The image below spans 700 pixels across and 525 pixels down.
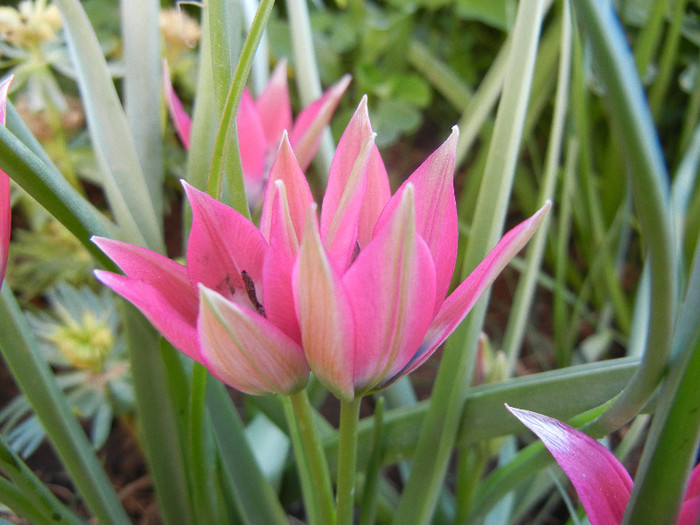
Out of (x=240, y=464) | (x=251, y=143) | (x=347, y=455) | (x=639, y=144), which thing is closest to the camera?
(x=639, y=144)

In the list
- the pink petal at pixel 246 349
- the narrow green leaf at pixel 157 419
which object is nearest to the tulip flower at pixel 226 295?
the pink petal at pixel 246 349

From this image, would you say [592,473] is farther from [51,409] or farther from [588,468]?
[51,409]

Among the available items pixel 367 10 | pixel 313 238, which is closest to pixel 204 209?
pixel 313 238

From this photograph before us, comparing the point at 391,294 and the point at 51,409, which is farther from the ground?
the point at 391,294

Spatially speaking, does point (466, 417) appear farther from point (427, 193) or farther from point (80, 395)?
point (80, 395)

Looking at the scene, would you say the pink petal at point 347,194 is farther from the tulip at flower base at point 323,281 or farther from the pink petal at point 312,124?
the pink petal at point 312,124

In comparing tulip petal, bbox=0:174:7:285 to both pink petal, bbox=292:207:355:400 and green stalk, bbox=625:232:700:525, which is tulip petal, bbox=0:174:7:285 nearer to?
pink petal, bbox=292:207:355:400

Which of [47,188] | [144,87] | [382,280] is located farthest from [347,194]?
[144,87]

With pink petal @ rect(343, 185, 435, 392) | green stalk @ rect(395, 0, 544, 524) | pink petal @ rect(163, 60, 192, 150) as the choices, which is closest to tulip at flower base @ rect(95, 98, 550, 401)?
pink petal @ rect(343, 185, 435, 392)
